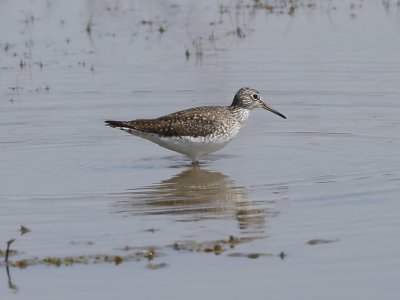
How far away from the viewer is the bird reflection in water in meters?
10.9

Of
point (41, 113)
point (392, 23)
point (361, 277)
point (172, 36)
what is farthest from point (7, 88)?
point (361, 277)

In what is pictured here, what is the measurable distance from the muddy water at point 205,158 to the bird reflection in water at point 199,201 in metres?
0.03

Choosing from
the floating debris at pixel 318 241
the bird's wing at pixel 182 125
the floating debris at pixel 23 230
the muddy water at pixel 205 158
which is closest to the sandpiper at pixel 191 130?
the bird's wing at pixel 182 125

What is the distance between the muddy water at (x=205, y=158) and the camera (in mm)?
8992

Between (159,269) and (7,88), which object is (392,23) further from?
(159,269)

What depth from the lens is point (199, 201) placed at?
11.8m

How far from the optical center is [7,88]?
57.3 feet

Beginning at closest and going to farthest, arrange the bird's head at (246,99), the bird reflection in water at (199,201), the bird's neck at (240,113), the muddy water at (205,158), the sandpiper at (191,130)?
the muddy water at (205,158) → the bird reflection in water at (199,201) → the sandpiper at (191,130) → the bird's neck at (240,113) → the bird's head at (246,99)

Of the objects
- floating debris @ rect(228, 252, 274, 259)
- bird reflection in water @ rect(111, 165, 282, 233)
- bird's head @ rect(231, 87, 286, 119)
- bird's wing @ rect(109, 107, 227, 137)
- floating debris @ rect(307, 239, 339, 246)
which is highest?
bird's head @ rect(231, 87, 286, 119)

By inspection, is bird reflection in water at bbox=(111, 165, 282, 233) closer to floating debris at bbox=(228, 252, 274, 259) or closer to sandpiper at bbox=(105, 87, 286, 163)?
sandpiper at bbox=(105, 87, 286, 163)

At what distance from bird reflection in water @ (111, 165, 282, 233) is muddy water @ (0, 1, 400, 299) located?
0.10 feet

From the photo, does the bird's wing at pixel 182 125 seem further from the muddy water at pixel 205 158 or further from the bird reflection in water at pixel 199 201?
the bird reflection in water at pixel 199 201

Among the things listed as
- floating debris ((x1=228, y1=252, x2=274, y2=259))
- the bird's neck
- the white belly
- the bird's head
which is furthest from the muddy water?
the bird's head

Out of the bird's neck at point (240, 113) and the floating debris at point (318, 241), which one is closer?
the floating debris at point (318, 241)
